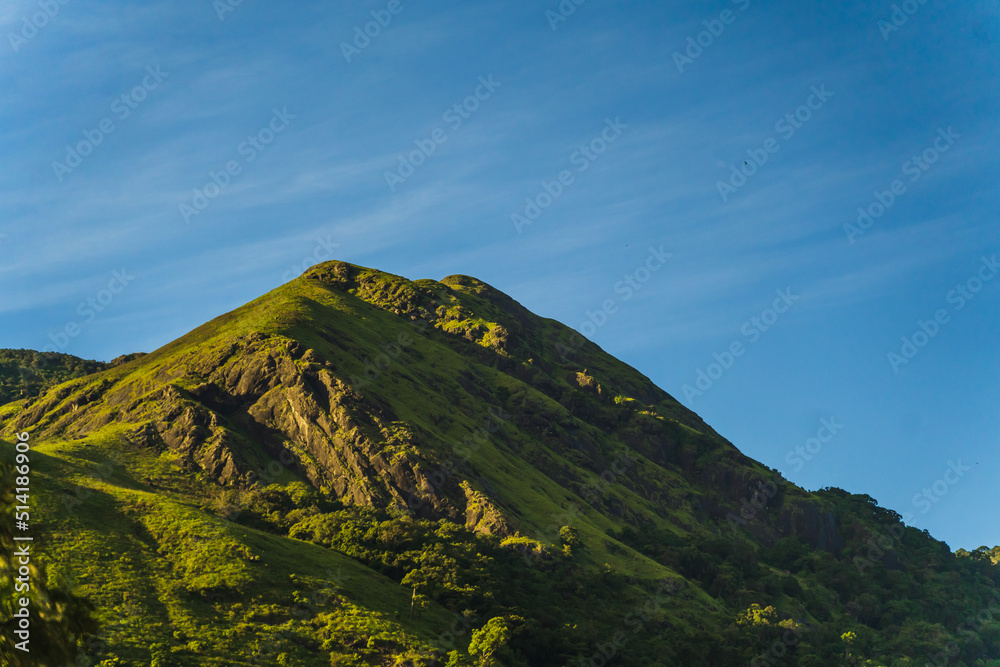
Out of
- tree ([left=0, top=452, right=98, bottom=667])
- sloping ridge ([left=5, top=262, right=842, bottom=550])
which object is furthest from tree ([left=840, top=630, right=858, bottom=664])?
tree ([left=0, top=452, right=98, bottom=667])

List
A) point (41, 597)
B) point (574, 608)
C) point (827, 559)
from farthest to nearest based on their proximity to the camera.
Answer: point (827, 559) → point (574, 608) → point (41, 597)

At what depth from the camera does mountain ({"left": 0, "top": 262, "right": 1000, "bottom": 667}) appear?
95500mm

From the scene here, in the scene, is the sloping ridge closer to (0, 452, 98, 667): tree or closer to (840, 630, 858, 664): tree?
(840, 630, 858, 664): tree

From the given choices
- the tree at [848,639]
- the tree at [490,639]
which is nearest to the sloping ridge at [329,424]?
the tree at [490,639]

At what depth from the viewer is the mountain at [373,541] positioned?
3760 inches

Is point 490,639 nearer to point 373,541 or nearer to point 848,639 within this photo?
point 373,541

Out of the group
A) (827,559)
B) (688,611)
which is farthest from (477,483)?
(827,559)

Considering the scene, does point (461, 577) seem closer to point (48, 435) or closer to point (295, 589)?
point (295, 589)

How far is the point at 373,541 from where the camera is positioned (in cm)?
12144

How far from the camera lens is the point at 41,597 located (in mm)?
19234

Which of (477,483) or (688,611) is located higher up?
(477,483)

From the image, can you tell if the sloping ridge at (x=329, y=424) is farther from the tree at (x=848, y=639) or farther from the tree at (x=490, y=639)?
the tree at (x=848, y=639)

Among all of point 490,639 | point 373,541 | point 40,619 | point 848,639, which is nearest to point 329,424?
point 373,541

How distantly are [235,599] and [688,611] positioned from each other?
78.6 metres
